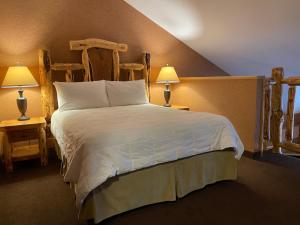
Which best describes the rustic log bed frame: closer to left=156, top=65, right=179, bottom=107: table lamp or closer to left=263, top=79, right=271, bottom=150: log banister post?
left=156, top=65, right=179, bottom=107: table lamp

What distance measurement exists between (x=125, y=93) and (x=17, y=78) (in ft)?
4.43

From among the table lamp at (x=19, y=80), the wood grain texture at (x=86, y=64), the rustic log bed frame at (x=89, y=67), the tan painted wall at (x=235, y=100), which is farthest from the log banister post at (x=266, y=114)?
the table lamp at (x=19, y=80)

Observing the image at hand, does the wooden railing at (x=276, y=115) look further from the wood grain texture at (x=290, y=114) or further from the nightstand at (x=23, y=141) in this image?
the nightstand at (x=23, y=141)

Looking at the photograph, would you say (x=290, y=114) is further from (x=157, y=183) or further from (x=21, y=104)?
(x=21, y=104)

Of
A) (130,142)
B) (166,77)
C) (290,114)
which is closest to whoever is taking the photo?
(130,142)

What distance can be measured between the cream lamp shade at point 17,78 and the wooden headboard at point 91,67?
0.30 meters

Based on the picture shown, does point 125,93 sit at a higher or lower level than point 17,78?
lower

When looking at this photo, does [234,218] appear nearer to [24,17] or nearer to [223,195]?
[223,195]

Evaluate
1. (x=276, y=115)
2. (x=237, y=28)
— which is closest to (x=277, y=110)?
(x=276, y=115)

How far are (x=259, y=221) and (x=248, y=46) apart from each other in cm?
300

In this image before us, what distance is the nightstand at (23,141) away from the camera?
2.63 meters

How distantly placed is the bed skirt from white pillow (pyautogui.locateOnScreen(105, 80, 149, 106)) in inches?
58.6

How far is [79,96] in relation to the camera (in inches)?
117

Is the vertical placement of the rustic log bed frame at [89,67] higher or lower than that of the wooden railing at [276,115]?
higher
